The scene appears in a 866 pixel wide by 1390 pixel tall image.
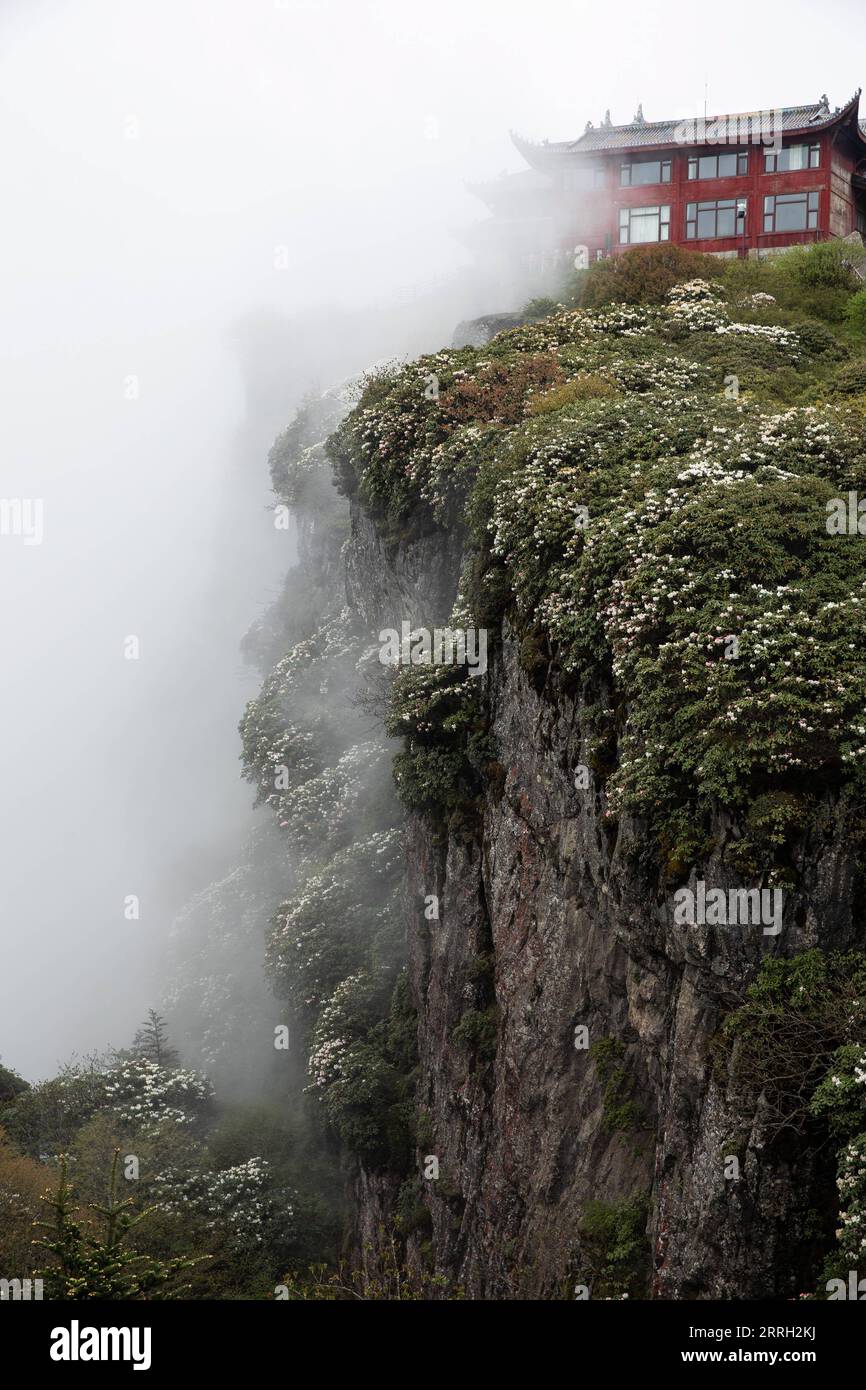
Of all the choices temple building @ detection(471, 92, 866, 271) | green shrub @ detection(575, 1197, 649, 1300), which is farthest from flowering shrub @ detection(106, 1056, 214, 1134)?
temple building @ detection(471, 92, 866, 271)

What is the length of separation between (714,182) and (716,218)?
Result: 131cm

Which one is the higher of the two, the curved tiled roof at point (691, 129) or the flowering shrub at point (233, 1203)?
the curved tiled roof at point (691, 129)

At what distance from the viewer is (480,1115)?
26078 millimetres

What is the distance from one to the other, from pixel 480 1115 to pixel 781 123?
38352 mm

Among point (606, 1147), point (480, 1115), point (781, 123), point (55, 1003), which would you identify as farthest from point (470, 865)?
point (55, 1003)

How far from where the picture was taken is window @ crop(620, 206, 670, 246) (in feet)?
169

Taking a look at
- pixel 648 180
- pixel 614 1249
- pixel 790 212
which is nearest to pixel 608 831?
pixel 614 1249

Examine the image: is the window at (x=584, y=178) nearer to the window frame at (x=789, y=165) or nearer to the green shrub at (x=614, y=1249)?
the window frame at (x=789, y=165)

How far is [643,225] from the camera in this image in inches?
2042

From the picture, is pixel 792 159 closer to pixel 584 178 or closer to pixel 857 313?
pixel 584 178

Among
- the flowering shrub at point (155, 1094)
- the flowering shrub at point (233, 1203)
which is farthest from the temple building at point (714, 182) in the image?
the flowering shrub at point (233, 1203)

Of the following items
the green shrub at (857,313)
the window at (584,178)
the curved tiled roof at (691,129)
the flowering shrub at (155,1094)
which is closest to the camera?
the green shrub at (857,313)

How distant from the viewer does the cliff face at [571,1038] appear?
54.4 ft

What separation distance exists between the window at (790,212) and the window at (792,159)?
95 centimetres
